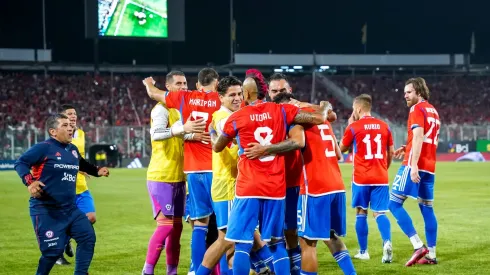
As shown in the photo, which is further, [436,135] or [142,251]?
[142,251]

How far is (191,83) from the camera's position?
202 feet

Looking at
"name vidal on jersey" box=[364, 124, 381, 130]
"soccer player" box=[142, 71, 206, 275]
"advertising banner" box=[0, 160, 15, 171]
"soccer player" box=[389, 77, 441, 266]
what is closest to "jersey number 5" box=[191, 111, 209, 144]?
"soccer player" box=[142, 71, 206, 275]

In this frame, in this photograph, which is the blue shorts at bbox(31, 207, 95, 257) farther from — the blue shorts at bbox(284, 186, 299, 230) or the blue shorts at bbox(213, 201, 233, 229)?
the blue shorts at bbox(284, 186, 299, 230)

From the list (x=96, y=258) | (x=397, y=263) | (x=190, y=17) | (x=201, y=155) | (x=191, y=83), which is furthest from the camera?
(x=190, y=17)

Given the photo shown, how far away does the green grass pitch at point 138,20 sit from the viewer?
1837 inches

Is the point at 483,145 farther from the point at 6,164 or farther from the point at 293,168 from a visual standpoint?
the point at 293,168

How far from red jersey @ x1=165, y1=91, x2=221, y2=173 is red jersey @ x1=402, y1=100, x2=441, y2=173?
3358 millimetres

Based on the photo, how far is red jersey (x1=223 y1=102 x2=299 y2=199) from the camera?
7.63 meters

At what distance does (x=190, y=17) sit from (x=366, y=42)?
1654cm

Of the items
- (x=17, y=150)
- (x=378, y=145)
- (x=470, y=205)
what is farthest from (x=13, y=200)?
(x=17, y=150)

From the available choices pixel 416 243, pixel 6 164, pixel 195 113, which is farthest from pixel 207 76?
pixel 6 164

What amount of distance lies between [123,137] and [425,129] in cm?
3340

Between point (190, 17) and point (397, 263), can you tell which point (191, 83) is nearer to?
point (190, 17)

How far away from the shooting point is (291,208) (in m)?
8.48
